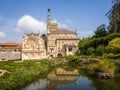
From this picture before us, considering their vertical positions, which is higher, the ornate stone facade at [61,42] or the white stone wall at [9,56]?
the ornate stone facade at [61,42]

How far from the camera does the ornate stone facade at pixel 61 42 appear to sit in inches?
3356

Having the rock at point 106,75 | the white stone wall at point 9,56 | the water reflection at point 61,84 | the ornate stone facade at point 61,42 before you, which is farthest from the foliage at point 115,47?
the white stone wall at point 9,56

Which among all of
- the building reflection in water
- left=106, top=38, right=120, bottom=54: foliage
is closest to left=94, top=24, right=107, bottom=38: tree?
left=106, top=38, right=120, bottom=54: foliage

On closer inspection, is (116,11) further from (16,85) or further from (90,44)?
(16,85)

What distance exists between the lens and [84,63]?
56062 millimetres

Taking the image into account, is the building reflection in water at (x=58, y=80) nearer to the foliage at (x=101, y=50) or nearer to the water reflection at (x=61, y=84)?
the water reflection at (x=61, y=84)

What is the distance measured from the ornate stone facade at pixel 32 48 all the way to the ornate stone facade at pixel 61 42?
5.93 metres

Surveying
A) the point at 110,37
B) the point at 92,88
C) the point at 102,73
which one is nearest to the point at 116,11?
the point at 110,37

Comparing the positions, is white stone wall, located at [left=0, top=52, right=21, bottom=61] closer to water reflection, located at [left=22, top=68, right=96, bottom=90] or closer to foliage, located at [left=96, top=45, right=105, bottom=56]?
foliage, located at [left=96, top=45, right=105, bottom=56]

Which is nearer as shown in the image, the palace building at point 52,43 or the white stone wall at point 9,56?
the white stone wall at point 9,56

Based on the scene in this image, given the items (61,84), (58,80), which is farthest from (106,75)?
(61,84)

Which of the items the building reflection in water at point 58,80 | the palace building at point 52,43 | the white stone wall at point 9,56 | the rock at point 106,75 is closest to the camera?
the building reflection in water at point 58,80

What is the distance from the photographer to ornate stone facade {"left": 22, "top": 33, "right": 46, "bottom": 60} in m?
75.6

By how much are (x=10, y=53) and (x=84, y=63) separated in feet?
101
